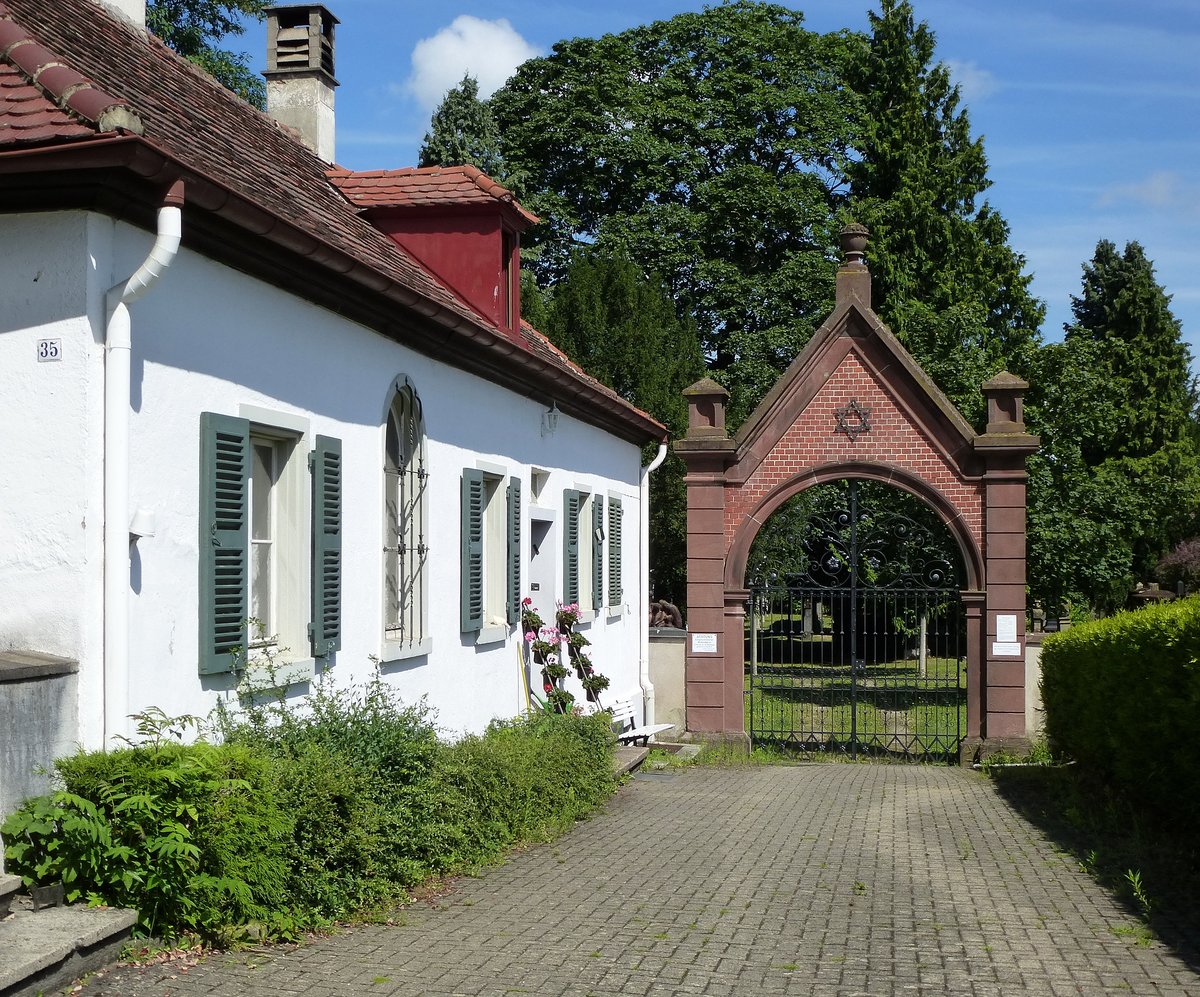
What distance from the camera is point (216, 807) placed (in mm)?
6484

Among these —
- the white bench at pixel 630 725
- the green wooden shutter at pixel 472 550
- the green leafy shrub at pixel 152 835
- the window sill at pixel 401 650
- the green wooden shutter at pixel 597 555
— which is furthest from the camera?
the green wooden shutter at pixel 597 555

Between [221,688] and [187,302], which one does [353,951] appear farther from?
[187,302]

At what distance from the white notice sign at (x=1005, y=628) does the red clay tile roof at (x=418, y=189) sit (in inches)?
295

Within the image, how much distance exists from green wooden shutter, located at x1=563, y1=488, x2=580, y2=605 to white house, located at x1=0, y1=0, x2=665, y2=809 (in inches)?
11.9

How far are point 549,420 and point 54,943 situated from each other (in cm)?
1026

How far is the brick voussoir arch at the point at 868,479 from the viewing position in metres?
17.4

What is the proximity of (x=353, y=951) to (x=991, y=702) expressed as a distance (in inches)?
468

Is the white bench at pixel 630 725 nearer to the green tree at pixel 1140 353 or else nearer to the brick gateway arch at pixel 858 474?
the brick gateway arch at pixel 858 474

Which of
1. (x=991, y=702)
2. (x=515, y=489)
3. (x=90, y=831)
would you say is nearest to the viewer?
(x=90, y=831)

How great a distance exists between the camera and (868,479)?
1780 centimetres

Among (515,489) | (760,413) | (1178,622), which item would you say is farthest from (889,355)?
(1178,622)

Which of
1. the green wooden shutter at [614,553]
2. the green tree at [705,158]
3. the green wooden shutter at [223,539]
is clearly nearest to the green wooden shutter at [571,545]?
the green wooden shutter at [614,553]

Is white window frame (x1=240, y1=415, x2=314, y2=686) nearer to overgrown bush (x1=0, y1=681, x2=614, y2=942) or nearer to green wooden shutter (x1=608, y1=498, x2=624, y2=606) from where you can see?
overgrown bush (x1=0, y1=681, x2=614, y2=942)

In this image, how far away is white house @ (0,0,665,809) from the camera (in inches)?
266
